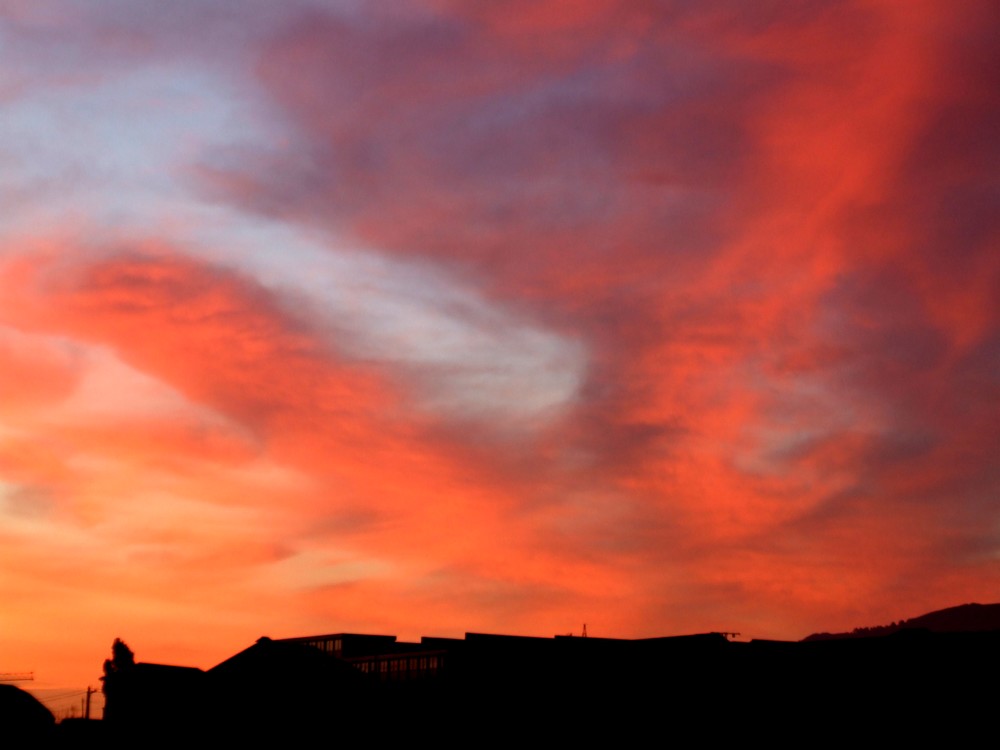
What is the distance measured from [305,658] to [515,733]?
13785 millimetres

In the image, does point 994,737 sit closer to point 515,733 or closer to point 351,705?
point 515,733

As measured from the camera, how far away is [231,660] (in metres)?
68.2

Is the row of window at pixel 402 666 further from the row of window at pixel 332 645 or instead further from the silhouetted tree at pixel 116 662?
the silhouetted tree at pixel 116 662

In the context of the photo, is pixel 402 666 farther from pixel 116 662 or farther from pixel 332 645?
pixel 116 662

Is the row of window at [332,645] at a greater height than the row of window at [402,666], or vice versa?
the row of window at [332,645]

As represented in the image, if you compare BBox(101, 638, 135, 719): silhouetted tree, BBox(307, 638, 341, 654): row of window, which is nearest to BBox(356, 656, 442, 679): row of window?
BBox(307, 638, 341, 654): row of window

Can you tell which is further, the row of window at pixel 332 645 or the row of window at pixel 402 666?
the row of window at pixel 332 645

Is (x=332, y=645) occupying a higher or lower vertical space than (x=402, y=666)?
higher

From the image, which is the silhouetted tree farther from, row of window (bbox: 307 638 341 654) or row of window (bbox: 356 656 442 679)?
row of window (bbox: 356 656 442 679)

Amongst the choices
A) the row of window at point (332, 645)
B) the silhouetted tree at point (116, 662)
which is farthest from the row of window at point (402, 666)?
the silhouetted tree at point (116, 662)

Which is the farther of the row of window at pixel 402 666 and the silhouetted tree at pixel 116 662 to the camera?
the silhouetted tree at pixel 116 662

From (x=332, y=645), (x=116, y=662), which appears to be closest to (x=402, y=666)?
(x=332, y=645)

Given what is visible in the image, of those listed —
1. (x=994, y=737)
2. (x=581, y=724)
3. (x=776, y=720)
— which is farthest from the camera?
(x=581, y=724)

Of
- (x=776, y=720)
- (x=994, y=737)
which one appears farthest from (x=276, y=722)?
(x=994, y=737)
